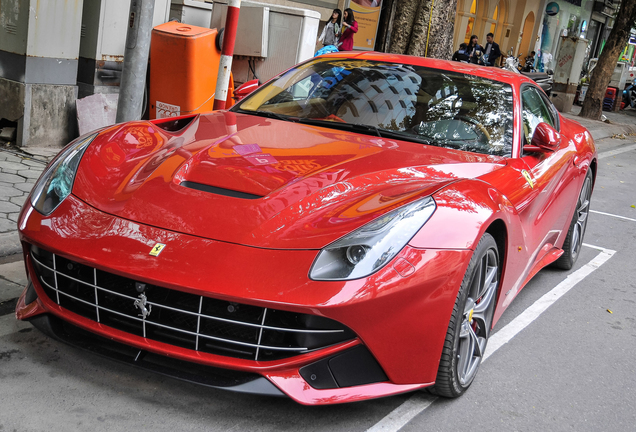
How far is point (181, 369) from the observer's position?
2.41 metres

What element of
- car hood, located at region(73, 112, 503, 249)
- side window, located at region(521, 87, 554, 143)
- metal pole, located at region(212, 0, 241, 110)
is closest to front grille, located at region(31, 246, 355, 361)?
car hood, located at region(73, 112, 503, 249)

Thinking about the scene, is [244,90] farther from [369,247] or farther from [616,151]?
[616,151]

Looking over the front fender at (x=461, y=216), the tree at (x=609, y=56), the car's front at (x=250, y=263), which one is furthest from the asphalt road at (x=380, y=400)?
the tree at (x=609, y=56)

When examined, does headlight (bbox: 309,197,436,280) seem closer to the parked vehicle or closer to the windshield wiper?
the parked vehicle

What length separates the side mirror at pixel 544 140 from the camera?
3600mm

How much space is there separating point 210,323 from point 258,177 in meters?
0.70

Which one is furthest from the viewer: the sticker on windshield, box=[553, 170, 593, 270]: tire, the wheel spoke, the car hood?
the sticker on windshield

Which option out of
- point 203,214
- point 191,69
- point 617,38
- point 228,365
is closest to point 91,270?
point 203,214

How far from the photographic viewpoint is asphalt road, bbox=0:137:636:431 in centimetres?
248

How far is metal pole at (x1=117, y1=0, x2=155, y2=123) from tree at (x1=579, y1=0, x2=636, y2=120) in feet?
48.2

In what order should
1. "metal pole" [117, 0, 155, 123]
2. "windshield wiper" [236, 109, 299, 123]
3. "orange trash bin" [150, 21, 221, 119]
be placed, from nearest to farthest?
"windshield wiper" [236, 109, 299, 123], "metal pole" [117, 0, 155, 123], "orange trash bin" [150, 21, 221, 119]

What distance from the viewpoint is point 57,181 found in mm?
2850

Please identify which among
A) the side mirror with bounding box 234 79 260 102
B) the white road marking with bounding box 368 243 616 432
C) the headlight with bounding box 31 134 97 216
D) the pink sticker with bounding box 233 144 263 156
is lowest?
the white road marking with bounding box 368 243 616 432

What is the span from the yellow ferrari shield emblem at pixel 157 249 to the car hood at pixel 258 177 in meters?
0.09
